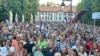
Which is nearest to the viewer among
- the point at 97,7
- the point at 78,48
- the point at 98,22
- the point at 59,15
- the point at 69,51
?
the point at 69,51

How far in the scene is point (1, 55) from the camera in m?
11.9

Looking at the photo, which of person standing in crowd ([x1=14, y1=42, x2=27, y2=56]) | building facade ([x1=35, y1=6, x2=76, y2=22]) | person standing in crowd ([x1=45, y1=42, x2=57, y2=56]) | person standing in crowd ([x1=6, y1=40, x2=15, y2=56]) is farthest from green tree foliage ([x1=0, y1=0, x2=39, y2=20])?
building facade ([x1=35, y1=6, x2=76, y2=22])

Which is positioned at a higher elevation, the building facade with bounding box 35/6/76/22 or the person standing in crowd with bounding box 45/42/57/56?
the person standing in crowd with bounding box 45/42/57/56

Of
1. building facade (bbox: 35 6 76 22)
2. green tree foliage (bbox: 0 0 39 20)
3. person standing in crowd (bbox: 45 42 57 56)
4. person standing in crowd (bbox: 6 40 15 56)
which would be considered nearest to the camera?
person standing in crowd (bbox: 6 40 15 56)

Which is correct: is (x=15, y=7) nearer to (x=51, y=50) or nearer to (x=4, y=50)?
(x=4, y=50)

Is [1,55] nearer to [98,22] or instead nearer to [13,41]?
[13,41]

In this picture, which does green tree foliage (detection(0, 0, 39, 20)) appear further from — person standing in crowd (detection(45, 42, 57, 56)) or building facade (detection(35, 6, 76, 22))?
building facade (detection(35, 6, 76, 22))

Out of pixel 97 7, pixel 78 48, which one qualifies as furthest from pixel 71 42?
pixel 97 7

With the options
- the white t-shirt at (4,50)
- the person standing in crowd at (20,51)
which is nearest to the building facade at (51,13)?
the person standing in crowd at (20,51)

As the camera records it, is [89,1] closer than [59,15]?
Yes

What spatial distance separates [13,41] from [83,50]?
7.29ft

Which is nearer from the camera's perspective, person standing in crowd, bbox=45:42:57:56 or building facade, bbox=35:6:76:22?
person standing in crowd, bbox=45:42:57:56

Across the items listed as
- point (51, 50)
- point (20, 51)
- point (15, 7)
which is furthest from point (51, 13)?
point (51, 50)

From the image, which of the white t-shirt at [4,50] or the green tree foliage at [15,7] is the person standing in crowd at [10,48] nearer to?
the white t-shirt at [4,50]
